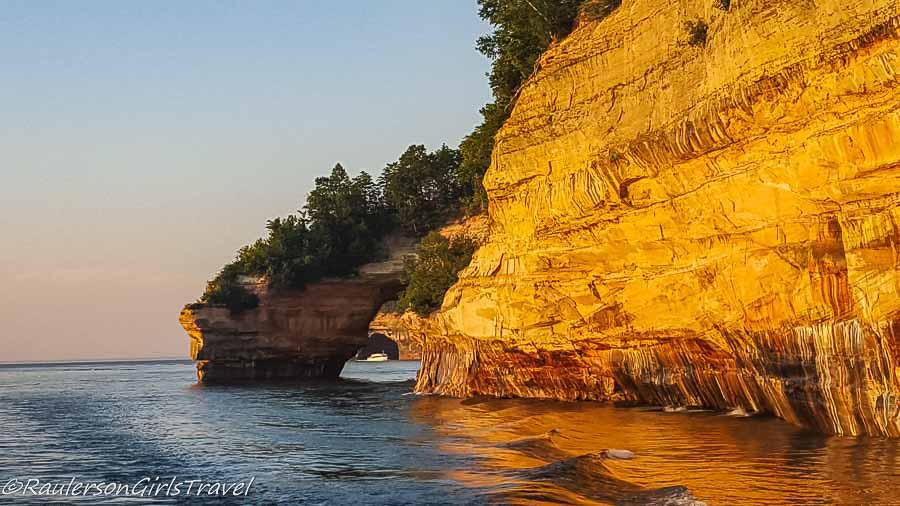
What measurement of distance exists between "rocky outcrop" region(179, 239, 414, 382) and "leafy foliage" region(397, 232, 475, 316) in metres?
13.3

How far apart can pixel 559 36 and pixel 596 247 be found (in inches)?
578

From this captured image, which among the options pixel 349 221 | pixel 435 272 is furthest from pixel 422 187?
pixel 435 272

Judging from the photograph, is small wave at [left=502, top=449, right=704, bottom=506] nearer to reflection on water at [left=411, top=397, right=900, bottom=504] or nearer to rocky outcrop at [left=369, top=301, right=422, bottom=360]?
reflection on water at [left=411, top=397, right=900, bottom=504]

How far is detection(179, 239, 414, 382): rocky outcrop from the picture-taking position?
59.8 meters

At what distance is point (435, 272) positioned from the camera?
44.0m

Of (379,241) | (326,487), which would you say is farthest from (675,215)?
(379,241)

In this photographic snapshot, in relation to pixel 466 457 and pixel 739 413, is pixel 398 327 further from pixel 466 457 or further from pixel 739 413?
pixel 466 457

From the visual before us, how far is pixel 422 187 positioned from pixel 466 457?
43184 mm

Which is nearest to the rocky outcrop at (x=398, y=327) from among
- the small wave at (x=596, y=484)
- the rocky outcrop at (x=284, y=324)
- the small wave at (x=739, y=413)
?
the rocky outcrop at (x=284, y=324)

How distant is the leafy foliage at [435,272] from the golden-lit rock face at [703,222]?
15.0 ft

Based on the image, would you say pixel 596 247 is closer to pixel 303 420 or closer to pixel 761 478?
pixel 303 420

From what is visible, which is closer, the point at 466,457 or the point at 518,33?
the point at 466,457

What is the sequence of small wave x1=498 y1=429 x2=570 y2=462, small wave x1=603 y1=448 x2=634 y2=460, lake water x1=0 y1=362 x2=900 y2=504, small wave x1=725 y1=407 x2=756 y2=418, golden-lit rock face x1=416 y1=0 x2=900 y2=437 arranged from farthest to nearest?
small wave x1=725 y1=407 x2=756 y2=418 → small wave x1=498 y1=429 x2=570 y2=462 → small wave x1=603 y1=448 x2=634 y2=460 → golden-lit rock face x1=416 y1=0 x2=900 y2=437 → lake water x1=0 y1=362 x2=900 y2=504

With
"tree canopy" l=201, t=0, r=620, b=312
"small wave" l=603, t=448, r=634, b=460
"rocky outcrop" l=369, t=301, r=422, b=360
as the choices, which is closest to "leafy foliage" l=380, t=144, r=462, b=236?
"tree canopy" l=201, t=0, r=620, b=312
